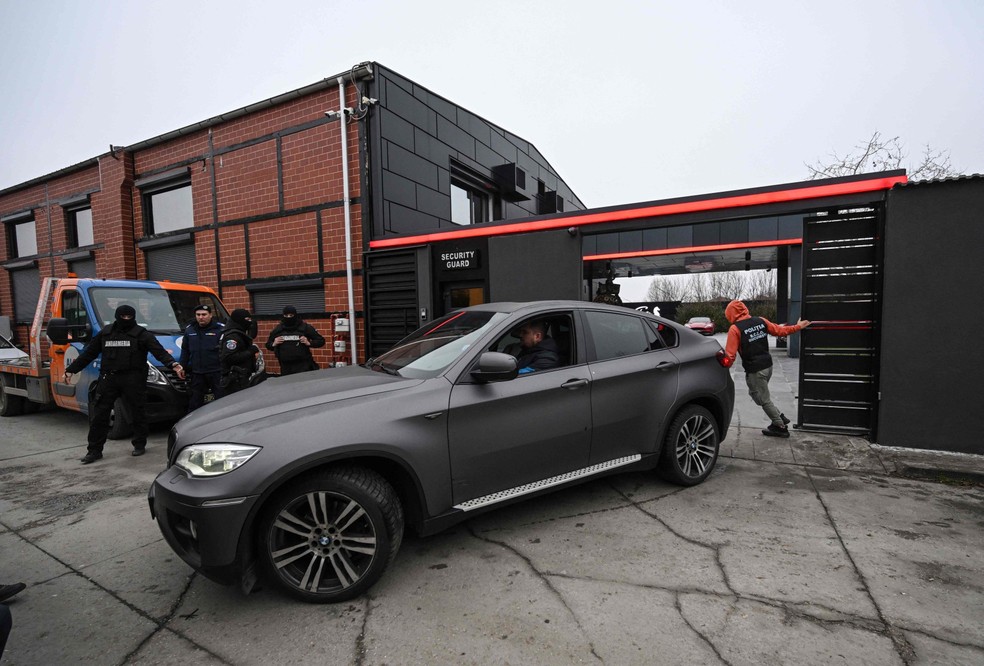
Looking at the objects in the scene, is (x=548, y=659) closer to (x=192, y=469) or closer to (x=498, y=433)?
(x=498, y=433)

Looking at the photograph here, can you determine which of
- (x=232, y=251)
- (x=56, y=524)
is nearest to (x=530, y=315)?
(x=56, y=524)

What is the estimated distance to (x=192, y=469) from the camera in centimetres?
240

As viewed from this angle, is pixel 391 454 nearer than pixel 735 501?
Yes

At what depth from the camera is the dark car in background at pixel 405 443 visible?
92.6 inches

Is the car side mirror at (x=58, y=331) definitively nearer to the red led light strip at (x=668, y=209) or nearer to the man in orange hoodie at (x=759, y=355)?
the red led light strip at (x=668, y=209)

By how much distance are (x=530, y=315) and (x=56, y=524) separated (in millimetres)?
3886

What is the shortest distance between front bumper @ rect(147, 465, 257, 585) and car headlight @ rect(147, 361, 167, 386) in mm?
4121

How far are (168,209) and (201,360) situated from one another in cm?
851

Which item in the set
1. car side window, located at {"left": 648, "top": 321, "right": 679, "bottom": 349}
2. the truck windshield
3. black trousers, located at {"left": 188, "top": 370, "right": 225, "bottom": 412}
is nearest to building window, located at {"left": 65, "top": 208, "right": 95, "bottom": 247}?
the truck windshield

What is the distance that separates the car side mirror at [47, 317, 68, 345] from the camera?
5598mm

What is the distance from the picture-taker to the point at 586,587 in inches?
103

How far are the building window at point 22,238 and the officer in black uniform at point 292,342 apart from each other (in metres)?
14.3

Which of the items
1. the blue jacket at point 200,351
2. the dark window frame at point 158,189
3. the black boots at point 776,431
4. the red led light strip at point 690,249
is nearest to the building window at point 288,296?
the dark window frame at point 158,189

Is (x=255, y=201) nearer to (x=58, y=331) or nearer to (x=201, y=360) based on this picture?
(x=58, y=331)
